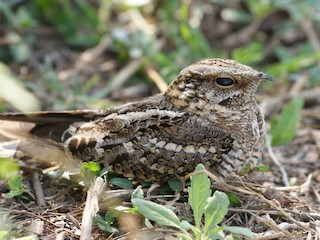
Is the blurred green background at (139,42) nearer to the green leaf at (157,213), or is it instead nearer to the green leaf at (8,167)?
the green leaf at (8,167)

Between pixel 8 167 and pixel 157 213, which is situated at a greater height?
pixel 8 167

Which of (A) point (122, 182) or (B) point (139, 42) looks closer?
(A) point (122, 182)

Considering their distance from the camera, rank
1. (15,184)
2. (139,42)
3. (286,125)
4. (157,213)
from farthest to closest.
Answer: (139,42) → (286,125) → (15,184) → (157,213)

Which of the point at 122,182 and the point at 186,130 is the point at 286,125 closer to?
the point at 186,130

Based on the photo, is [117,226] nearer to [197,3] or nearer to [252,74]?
[252,74]

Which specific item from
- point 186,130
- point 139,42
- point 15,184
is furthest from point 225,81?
point 139,42

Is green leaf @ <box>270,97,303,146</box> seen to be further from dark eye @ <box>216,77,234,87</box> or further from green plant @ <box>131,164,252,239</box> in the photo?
green plant @ <box>131,164,252,239</box>

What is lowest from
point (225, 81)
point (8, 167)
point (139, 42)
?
point (8, 167)
